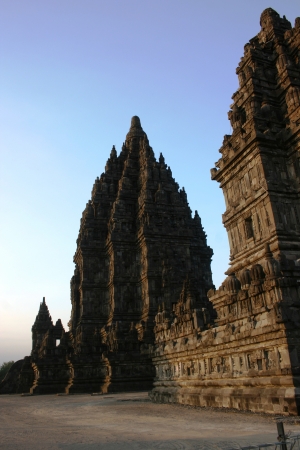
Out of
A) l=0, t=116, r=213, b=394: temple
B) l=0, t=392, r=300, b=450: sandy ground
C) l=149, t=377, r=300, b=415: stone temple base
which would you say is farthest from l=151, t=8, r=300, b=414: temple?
l=0, t=116, r=213, b=394: temple

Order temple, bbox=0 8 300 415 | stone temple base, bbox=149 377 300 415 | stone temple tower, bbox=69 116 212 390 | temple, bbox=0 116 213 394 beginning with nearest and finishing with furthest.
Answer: stone temple base, bbox=149 377 300 415 → temple, bbox=0 8 300 415 → temple, bbox=0 116 213 394 → stone temple tower, bbox=69 116 212 390

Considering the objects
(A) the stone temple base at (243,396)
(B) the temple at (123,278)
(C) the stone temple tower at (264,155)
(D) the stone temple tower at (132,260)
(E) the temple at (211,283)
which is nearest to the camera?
(A) the stone temple base at (243,396)

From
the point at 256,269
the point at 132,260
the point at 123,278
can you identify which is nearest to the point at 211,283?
the point at 132,260

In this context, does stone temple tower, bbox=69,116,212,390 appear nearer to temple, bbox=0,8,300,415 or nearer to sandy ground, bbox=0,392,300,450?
temple, bbox=0,8,300,415

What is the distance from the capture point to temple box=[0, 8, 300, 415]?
1217 cm

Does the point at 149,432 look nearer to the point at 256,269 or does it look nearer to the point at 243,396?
the point at 243,396

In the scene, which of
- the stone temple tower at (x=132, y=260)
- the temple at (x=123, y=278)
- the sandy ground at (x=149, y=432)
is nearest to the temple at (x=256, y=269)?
the sandy ground at (x=149, y=432)

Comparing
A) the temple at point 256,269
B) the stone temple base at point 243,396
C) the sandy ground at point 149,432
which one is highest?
the temple at point 256,269

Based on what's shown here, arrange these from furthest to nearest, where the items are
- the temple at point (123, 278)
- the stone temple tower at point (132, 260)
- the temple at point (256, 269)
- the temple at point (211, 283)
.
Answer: the stone temple tower at point (132, 260) < the temple at point (123, 278) < the temple at point (211, 283) < the temple at point (256, 269)

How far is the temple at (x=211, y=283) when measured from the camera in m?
12.2

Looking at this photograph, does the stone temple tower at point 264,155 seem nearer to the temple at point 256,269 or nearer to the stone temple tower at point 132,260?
the temple at point 256,269

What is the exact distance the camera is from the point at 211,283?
1823 inches

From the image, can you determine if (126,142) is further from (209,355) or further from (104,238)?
(209,355)

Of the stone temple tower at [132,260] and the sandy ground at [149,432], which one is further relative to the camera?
the stone temple tower at [132,260]
